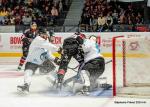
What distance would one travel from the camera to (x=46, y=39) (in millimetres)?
9219

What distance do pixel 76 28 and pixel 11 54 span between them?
2184 millimetres

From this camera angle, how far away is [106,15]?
17.7m

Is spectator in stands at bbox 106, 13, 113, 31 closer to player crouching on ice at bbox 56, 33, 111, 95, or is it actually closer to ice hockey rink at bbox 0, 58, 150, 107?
ice hockey rink at bbox 0, 58, 150, 107

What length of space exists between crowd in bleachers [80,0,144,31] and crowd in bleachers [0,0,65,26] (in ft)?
3.70

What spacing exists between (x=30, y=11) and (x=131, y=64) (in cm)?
1037

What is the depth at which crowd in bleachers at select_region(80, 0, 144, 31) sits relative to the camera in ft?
54.0

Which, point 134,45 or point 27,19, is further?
point 27,19

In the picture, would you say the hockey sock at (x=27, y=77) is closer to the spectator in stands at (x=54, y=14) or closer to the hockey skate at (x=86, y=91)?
the hockey skate at (x=86, y=91)

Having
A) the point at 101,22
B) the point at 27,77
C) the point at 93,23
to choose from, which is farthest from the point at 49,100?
the point at 93,23

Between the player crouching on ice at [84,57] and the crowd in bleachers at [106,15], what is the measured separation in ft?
22.4

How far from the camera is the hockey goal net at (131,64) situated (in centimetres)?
876

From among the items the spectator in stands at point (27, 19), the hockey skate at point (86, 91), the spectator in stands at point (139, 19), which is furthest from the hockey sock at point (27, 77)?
the spectator in stands at point (27, 19)

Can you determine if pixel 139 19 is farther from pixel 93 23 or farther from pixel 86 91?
pixel 86 91

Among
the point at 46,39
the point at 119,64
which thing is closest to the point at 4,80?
the point at 46,39
